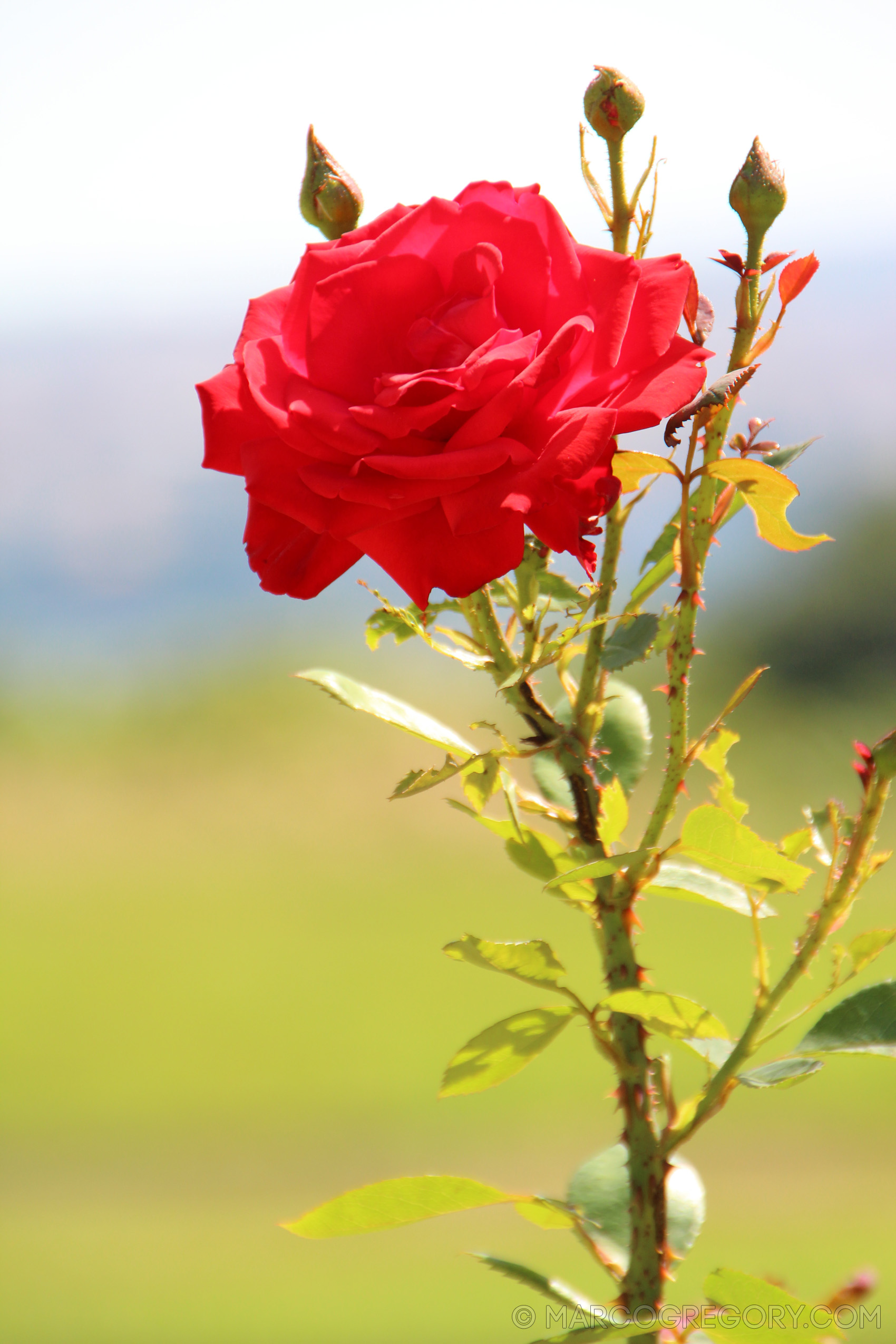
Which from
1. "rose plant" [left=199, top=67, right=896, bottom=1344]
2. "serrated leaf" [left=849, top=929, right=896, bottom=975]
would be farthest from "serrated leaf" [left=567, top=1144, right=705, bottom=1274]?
"serrated leaf" [left=849, top=929, right=896, bottom=975]

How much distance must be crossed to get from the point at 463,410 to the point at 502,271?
0.16 ft

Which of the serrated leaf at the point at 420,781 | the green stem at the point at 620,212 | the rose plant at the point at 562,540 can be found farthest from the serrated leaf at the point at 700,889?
the green stem at the point at 620,212

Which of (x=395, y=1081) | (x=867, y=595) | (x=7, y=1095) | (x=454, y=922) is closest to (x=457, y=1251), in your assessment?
(x=395, y=1081)

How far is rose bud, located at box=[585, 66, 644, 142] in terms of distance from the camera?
32 centimetres

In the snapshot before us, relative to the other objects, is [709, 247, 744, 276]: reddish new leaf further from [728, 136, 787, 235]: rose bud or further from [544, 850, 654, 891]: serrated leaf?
[544, 850, 654, 891]: serrated leaf

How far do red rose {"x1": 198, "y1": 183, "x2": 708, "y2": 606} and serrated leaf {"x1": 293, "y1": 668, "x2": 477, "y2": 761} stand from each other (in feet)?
0.16

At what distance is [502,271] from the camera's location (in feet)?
0.98

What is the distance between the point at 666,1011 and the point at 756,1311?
10 cm

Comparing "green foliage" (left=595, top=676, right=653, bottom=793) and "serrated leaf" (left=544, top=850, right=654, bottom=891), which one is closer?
"serrated leaf" (left=544, top=850, right=654, bottom=891)

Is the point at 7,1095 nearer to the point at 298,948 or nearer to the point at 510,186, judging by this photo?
the point at 298,948

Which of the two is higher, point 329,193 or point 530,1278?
point 329,193

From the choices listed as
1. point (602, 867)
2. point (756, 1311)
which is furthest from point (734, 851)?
point (756, 1311)

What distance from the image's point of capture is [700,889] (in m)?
0.38

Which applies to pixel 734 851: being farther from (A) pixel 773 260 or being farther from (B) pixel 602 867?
(A) pixel 773 260
